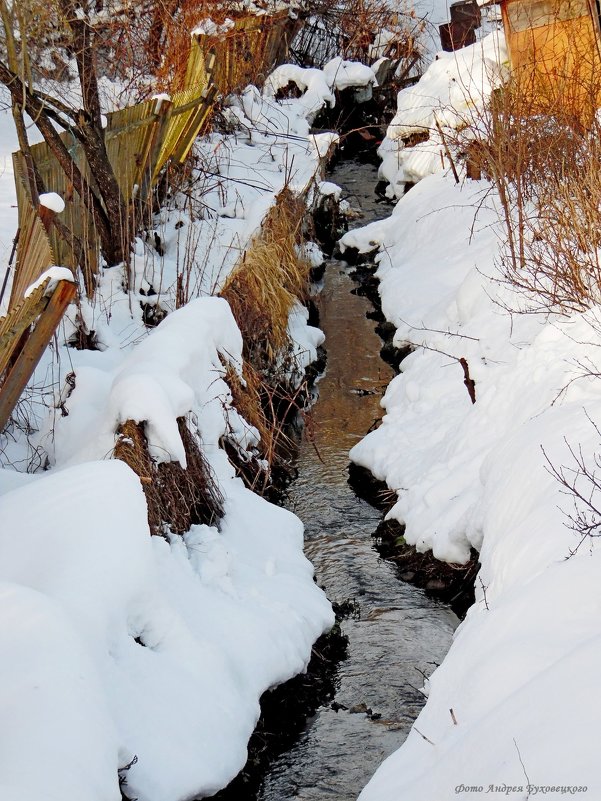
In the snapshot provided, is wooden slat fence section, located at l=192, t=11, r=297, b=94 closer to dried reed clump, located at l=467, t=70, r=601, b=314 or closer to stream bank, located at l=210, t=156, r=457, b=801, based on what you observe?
dried reed clump, located at l=467, t=70, r=601, b=314

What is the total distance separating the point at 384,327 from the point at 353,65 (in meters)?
7.09

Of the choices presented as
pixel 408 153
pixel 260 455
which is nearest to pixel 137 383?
pixel 260 455

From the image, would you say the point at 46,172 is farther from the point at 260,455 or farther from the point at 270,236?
the point at 260,455

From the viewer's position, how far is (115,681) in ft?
11.7

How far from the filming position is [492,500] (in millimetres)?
4656

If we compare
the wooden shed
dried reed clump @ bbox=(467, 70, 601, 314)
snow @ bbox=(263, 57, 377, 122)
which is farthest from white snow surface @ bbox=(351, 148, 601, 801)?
snow @ bbox=(263, 57, 377, 122)

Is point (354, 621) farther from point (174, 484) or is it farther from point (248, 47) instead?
point (248, 47)

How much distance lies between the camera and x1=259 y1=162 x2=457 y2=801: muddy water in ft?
13.2

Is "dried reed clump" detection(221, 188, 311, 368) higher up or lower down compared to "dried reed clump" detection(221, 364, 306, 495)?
higher up

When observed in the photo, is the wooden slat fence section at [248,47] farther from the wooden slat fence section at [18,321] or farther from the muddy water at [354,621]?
the wooden slat fence section at [18,321]

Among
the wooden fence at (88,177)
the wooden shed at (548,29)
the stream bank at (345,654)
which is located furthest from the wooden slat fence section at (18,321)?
the wooden shed at (548,29)

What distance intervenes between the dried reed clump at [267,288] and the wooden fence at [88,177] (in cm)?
102

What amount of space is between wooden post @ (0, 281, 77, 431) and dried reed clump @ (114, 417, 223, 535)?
553mm

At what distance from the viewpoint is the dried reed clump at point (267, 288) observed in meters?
7.20
